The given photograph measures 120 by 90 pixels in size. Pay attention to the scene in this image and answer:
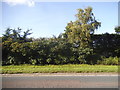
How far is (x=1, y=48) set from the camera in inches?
612

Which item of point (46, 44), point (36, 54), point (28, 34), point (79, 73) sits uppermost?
point (28, 34)

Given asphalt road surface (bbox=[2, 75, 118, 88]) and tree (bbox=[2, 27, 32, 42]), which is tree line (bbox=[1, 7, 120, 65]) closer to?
tree (bbox=[2, 27, 32, 42])

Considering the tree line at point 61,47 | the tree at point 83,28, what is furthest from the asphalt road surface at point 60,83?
the tree at point 83,28

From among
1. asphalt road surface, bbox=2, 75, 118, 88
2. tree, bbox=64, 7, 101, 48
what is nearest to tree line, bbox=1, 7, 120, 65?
tree, bbox=64, 7, 101, 48

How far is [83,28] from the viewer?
640 inches

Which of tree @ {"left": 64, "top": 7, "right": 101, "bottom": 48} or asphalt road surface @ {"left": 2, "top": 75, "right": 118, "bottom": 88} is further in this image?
tree @ {"left": 64, "top": 7, "right": 101, "bottom": 48}

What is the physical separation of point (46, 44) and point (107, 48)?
714 cm

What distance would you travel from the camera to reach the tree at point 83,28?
1636cm

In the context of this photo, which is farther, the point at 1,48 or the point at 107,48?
the point at 107,48

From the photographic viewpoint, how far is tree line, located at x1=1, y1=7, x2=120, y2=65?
617 inches

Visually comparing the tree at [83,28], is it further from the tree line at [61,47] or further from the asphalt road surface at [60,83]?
the asphalt road surface at [60,83]

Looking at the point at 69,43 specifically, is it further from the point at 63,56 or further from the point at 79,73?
the point at 79,73

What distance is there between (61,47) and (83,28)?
2.96m

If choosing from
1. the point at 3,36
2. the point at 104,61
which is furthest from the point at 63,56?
the point at 3,36
